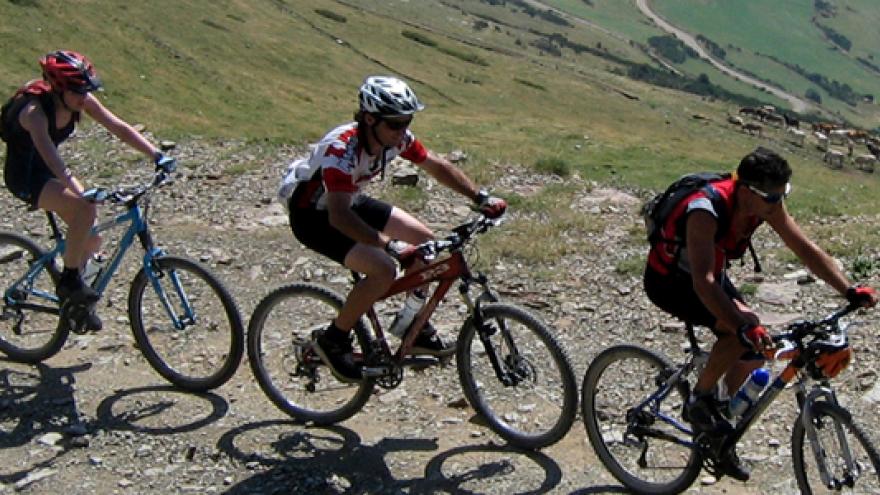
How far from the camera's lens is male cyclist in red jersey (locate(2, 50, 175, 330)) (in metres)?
8.01

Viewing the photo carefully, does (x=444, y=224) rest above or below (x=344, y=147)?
below

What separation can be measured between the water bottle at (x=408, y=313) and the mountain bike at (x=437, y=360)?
0.19 feet

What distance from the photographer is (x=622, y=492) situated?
7.07m

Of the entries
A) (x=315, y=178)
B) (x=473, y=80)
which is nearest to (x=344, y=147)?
(x=315, y=178)

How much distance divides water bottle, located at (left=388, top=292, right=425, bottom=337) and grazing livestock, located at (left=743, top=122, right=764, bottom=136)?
76111 millimetres

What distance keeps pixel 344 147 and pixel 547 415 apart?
2.72m

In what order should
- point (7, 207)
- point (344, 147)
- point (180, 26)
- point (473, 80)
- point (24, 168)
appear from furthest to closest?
point (473, 80) → point (180, 26) → point (7, 207) → point (24, 168) → point (344, 147)

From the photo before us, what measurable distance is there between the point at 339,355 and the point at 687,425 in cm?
281

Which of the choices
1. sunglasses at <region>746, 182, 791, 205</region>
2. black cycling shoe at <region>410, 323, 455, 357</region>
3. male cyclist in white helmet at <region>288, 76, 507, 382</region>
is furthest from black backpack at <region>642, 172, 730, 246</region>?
black cycling shoe at <region>410, 323, 455, 357</region>

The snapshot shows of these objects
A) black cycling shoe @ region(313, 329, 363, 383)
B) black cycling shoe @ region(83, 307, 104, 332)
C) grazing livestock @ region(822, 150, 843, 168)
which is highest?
black cycling shoe @ region(313, 329, 363, 383)

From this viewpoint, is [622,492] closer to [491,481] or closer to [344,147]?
[491,481]

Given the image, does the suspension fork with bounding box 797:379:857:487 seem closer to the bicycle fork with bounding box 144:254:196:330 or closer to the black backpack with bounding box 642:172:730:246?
the black backpack with bounding box 642:172:730:246

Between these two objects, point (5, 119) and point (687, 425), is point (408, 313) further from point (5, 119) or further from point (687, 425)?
point (5, 119)

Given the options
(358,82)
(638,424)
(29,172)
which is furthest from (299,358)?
(358,82)
